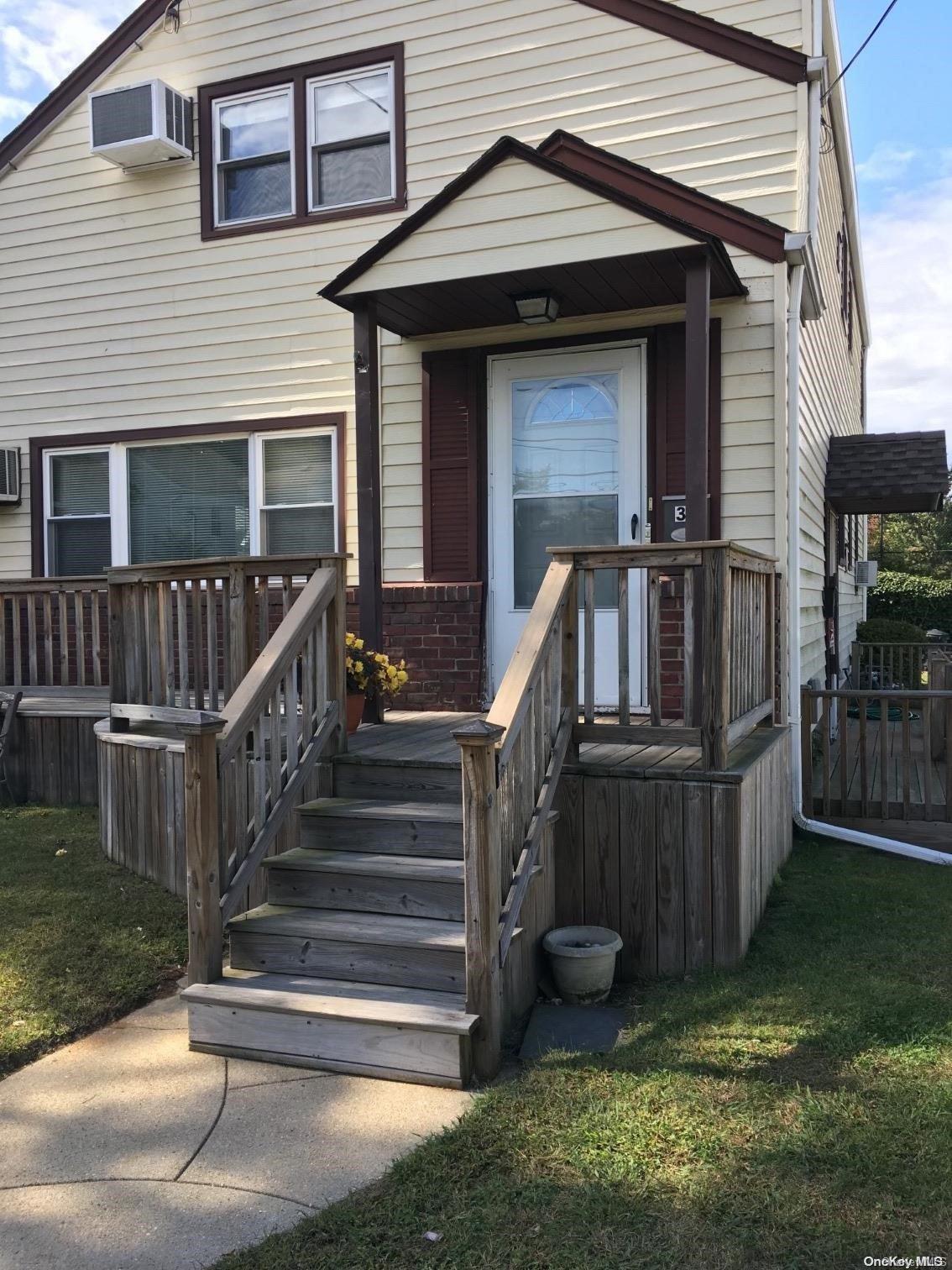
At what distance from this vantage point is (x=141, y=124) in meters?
7.89

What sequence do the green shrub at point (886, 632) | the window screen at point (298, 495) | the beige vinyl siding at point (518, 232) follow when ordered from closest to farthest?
the beige vinyl siding at point (518, 232) → the window screen at point (298, 495) → the green shrub at point (886, 632)

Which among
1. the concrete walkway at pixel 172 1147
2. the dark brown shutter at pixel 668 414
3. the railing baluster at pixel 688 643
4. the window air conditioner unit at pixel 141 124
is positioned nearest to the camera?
the concrete walkway at pixel 172 1147

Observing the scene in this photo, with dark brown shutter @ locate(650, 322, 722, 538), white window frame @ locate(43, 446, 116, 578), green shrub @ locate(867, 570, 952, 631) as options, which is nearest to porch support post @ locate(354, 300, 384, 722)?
dark brown shutter @ locate(650, 322, 722, 538)

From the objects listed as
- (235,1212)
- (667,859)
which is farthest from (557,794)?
(235,1212)

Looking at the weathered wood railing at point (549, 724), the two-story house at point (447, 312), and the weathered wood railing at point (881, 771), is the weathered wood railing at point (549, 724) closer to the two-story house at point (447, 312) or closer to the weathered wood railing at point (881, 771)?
the two-story house at point (447, 312)

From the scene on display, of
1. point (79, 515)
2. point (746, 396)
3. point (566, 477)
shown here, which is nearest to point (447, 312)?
point (566, 477)

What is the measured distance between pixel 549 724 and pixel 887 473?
5.71 metres

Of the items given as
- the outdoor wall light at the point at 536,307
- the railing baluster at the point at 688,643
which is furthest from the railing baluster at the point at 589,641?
the outdoor wall light at the point at 536,307

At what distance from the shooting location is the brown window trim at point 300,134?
7406 mm

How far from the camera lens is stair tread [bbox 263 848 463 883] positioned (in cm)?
408

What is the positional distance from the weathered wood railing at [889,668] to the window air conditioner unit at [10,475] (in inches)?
348

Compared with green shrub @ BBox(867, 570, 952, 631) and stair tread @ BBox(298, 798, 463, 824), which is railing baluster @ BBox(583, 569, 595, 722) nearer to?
stair tread @ BBox(298, 798, 463, 824)

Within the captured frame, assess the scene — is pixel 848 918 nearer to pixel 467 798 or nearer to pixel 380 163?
pixel 467 798

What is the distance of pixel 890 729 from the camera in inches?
403
